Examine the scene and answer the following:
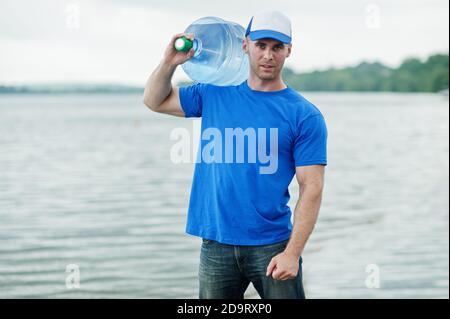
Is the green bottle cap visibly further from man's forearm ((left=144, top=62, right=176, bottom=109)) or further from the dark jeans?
the dark jeans

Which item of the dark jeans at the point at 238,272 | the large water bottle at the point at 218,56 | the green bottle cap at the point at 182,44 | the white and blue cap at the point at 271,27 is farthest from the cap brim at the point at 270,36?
the dark jeans at the point at 238,272

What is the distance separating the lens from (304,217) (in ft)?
10.8

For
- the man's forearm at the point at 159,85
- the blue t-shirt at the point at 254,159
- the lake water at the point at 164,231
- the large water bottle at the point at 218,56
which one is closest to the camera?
the blue t-shirt at the point at 254,159

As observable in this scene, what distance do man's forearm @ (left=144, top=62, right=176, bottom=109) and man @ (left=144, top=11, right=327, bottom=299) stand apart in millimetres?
36

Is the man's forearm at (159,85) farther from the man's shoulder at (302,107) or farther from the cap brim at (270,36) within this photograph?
the man's shoulder at (302,107)

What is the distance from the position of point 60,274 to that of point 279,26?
5789mm

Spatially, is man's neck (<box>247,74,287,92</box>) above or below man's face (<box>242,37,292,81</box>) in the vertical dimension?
below

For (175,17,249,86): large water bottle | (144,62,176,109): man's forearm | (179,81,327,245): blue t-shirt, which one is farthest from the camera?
(175,17,249,86): large water bottle

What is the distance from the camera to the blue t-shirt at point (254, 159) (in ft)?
10.8

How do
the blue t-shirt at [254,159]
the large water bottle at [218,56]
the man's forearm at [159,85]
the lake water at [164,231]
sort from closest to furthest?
1. the blue t-shirt at [254,159]
2. the man's forearm at [159,85]
3. the large water bottle at [218,56]
4. the lake water at [164,231]

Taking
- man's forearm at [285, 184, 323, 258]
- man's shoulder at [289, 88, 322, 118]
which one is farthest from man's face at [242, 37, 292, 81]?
man's forearm at [285, 184, 323, 258]

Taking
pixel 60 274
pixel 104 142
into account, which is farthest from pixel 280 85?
pixel 104 142

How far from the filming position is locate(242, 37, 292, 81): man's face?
3.30m

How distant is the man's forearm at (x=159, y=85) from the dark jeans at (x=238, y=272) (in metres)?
0.63
